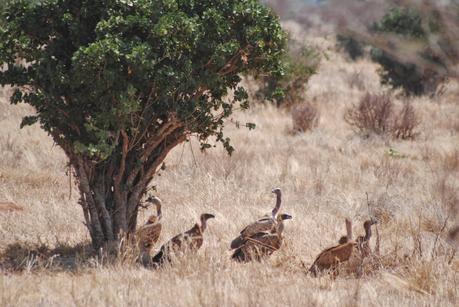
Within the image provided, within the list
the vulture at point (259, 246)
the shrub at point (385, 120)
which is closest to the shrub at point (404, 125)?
the shrub at point (385, 120)

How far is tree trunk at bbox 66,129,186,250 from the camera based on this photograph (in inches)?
275

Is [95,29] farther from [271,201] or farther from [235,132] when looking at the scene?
[235,132]

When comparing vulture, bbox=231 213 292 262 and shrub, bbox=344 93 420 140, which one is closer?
vulture, bbox=231 213 292 262

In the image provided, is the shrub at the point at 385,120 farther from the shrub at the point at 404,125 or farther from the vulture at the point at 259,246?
the vulture at the point at 259,246

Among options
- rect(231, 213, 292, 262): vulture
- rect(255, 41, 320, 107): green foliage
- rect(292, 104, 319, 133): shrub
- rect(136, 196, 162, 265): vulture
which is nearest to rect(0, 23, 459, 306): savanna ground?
rect(231, 213, 292, 262): vulture

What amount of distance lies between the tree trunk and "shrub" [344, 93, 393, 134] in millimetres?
10703

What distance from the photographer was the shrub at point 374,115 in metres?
17.3

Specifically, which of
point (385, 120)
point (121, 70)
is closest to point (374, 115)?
point (385, 120)

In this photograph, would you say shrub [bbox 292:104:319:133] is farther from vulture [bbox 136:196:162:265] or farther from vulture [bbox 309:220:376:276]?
vulture [bbox 309:220:376:276]

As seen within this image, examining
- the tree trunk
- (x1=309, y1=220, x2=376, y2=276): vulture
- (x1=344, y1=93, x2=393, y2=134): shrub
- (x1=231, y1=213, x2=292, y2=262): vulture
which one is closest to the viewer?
(x1=309, y1=220, x2=376, y2=276): vulture

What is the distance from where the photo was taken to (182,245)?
658 centimetres

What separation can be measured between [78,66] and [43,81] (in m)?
0.68

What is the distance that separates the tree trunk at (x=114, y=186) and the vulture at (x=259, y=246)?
45.4 inches

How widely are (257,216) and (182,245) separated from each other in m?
2.57
